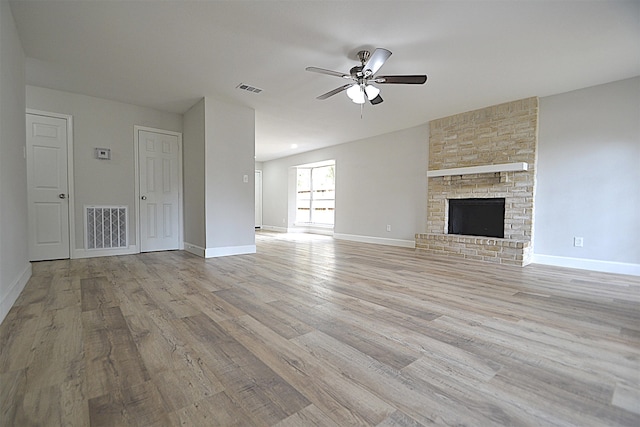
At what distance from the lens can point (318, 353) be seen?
149 centimetres

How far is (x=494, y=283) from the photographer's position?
298cm

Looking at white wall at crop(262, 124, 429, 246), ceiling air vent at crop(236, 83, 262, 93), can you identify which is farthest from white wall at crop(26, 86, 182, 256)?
white wall at crop(262, 124, 429, 246)

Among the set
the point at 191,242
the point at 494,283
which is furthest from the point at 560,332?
the point at 191,242

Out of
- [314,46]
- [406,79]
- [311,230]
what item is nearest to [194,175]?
[314,46]

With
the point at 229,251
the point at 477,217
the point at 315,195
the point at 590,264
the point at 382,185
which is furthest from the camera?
the point at 315,195

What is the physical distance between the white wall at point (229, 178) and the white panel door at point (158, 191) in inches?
44.4

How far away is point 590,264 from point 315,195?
6194mm

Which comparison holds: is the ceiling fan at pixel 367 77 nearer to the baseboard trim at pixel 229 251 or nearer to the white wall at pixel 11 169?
the white wall at pixel 11 169

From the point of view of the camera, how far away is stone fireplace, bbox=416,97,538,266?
408 cm

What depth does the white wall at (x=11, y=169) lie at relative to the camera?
2014mm

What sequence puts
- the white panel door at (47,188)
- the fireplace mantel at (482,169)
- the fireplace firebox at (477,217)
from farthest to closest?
the fireplace firebox at (477,217), the fireplace mantel at (482,169), the white panel door at (47,188)

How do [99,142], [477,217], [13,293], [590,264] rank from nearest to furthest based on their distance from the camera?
[13,293]
[590,264]
[99,142]
[477,217]

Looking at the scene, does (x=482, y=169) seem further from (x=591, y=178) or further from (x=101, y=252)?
(x=101, y=252)

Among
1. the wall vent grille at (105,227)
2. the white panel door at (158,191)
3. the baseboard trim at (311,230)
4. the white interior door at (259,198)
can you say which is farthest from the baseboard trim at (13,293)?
the white interior door at (259,198)
